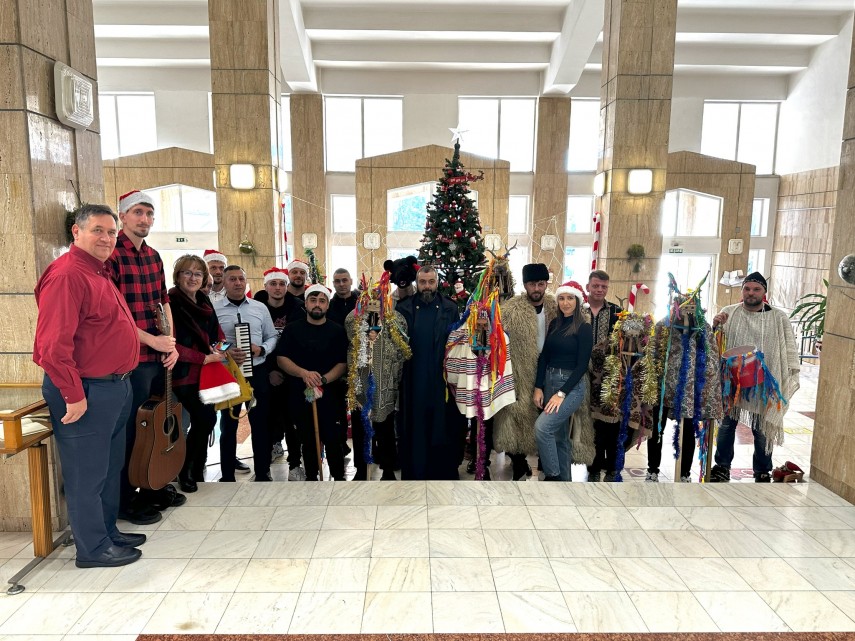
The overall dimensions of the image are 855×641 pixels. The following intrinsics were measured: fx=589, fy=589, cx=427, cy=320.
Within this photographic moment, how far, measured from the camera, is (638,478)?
5125 millimetres

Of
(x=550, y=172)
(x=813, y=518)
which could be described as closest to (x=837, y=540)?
(x=813, y=518)

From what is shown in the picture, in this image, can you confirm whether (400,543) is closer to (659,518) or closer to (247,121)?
(659,518)

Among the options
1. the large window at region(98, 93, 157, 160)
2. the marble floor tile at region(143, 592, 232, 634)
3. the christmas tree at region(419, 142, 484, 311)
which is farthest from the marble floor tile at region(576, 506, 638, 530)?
the large window at region(98, 93, 157, 160)

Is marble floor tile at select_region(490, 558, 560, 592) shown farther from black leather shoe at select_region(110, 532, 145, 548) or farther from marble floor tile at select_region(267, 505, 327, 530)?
black leather shoe at select_region(110, 532, 145, 548)

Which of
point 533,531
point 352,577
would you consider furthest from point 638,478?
point 352,577

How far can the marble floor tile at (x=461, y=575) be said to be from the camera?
2.91 metres

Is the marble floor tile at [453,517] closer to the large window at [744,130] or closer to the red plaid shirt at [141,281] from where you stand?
the red plaid shirt at [141,281]

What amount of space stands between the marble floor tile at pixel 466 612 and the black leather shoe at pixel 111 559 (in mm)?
1619

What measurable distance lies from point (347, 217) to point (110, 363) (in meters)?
11.7

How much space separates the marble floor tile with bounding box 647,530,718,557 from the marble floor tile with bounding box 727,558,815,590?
5.9 inches

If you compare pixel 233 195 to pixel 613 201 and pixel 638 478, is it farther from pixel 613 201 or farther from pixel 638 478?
pixel 638 478

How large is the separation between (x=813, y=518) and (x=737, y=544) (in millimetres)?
766

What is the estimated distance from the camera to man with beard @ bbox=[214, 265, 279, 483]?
4371 millimetres

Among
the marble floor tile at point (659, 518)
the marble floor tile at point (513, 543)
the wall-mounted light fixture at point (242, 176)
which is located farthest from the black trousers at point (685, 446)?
the wall-mounted light fixture at point (242, 176)
